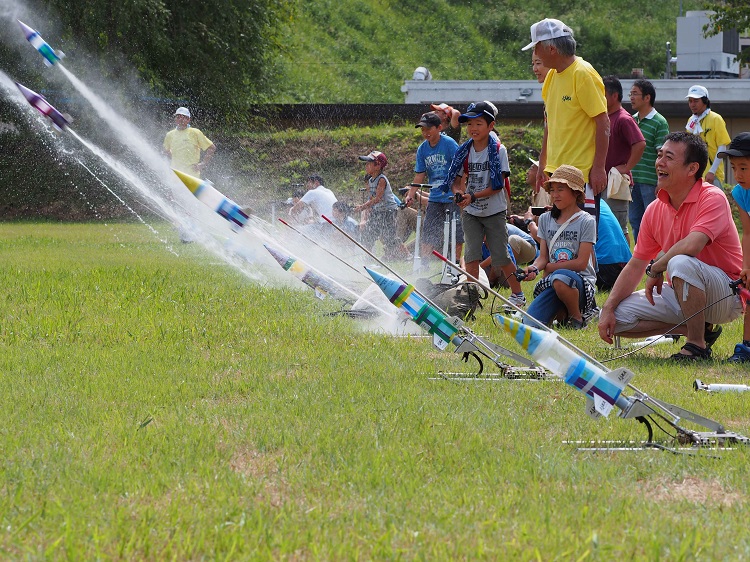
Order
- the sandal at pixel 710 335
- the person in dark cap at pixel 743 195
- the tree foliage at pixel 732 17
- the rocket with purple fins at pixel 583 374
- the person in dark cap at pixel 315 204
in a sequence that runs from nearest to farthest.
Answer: the rocket with purple fins at pixel 583 374 → the person in dark cap at pixel 743 195 → the sandal at pixel 710 335 → the person in dark cap at pixel 315 204 → the tree foliage at pixel 732 17

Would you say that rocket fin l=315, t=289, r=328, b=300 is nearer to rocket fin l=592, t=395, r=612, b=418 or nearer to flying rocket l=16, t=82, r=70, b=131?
rocket fin l=592, t=395, r=612, b=418

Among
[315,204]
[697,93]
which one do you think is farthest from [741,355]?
[315,204]

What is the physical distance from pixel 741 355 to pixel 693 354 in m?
0.33

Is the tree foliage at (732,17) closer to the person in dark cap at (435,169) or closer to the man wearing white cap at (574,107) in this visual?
the person in dark cap at (435,169)

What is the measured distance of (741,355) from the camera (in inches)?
294

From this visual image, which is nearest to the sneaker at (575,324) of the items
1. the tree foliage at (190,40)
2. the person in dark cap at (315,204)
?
the person in dark cap at (315,204)

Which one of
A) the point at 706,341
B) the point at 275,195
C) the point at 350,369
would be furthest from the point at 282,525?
the point at 275,195

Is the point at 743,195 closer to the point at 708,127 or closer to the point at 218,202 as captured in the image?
the point at 218,202

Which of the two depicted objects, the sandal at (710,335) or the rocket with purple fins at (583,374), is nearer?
the rocket with purple fins at (583,374)

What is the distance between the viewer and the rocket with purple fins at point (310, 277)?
9.92m

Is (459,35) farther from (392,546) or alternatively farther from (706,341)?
(392,546)

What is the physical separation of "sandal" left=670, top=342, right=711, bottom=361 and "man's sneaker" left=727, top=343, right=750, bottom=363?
169 millimetres

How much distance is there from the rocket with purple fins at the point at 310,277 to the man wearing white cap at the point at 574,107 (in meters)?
2.33

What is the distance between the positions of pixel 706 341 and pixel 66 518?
5.39 m
